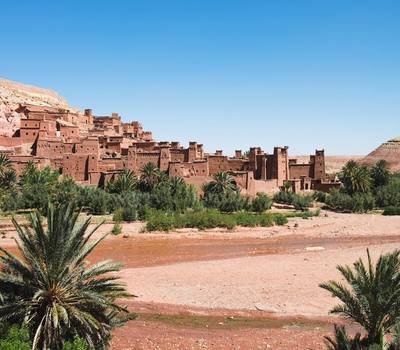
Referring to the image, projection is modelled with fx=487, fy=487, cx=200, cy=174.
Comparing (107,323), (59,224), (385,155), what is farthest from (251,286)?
(385,155)

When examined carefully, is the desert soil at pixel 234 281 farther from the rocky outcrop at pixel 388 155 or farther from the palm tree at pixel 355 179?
the rocky outcrop at pixel 388 155

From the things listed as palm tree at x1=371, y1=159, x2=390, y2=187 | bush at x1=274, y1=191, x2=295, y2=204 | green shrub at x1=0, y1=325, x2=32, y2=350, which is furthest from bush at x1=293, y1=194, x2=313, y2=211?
green shrub at x1=0, y1=325, x2=32, y2=350

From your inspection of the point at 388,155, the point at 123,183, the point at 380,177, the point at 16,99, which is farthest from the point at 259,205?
the point at 388,155

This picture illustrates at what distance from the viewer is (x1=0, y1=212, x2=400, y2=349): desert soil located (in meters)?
11.3

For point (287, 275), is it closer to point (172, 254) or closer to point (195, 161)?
point (172, 254)

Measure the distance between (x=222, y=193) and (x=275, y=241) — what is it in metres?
11.7

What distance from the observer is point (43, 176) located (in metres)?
37.0

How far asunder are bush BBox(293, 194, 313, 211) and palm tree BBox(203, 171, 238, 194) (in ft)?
16.6

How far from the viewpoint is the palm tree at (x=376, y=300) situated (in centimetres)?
845

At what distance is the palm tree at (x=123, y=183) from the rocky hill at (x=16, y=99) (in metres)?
14.6

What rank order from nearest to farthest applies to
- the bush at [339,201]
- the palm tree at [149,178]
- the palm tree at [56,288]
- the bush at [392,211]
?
the palm tree at [56,288]
the bush at [392,211]
the palm tree at [149,178]
the bush at [339,201]

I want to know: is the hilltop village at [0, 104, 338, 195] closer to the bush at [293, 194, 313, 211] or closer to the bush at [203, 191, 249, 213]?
the bush at [203, 191, 249, 213]

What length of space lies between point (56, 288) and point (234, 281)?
33.8ft

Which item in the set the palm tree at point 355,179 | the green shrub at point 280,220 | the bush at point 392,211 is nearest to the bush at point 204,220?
the green shrub at point 280,220
